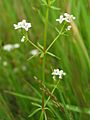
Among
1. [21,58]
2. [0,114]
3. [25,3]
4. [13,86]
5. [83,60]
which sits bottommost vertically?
[0,114]

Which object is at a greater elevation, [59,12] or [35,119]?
[59,12]

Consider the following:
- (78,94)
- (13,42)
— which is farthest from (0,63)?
(78,94)

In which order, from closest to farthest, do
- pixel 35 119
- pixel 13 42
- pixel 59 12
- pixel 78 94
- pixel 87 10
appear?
1. pixel 78 94
2. pixel 35 119
3. pixel 87 10
4. pixel 59 12
5. pixel 13 42

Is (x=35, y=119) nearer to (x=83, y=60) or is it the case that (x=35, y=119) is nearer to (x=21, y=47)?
(x=83, y=60)

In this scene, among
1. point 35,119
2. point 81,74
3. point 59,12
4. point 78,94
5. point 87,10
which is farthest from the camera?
point 59,12

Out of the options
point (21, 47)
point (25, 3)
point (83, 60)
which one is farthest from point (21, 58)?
point (83, 60)

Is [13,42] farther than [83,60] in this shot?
Yes
